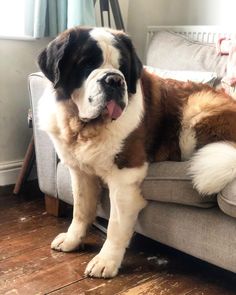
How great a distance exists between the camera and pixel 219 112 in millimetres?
1462

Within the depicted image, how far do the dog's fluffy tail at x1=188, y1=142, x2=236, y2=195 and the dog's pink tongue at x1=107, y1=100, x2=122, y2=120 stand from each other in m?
0.29

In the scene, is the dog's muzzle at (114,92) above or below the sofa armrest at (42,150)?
above

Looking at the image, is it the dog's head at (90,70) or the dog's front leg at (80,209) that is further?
the dog's front leg at (80,209)

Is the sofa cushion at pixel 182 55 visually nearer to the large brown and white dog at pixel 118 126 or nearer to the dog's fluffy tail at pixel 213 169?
the large brown and white dog at pixel 118 126

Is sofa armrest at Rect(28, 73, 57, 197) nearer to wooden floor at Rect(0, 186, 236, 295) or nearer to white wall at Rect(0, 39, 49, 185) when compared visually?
wooden floor at Rect(0, 186, 236, 295)

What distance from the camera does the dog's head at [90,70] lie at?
1171 millimetres

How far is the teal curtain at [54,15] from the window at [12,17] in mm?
48

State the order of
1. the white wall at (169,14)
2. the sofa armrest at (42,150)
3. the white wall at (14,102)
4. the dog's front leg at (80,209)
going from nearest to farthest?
1. the dog's front leg at (80,209)
2. the sofa armrest at (42,150)
3. the white wall at (14,102)
4. the white wall at (169,14)

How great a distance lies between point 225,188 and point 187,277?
0.41 meters

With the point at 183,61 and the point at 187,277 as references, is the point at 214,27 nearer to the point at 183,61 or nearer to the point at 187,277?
the point at 183,61

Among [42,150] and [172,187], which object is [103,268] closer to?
[172,187]

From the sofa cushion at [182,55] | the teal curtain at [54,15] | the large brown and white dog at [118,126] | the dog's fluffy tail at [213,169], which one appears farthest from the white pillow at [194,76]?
the dog's fluffy tail at [213,169]

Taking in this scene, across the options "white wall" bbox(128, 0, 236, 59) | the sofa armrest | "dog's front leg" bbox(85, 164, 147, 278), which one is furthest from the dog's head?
"white wall" bbox(128, 0, 236, 59)

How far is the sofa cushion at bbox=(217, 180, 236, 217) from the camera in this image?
1.15 meters
